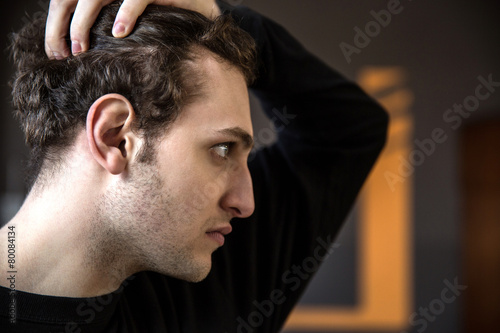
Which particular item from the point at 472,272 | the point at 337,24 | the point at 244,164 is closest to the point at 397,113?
the point at 337,24

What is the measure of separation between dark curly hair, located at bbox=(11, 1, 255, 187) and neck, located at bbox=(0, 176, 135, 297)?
0.29 ft

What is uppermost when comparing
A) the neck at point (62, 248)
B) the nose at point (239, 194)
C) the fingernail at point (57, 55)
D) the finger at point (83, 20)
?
the finger at point (83, 20)

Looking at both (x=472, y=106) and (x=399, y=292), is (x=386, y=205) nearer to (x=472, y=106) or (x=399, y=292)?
(x=399, y=292)

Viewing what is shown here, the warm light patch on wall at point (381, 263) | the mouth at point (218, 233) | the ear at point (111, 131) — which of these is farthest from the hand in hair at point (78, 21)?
the warm light patch on wall at point (381, 263)

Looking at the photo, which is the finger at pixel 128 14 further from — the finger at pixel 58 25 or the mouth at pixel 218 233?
the mouth at pixel 218 233

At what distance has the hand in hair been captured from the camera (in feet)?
2.83

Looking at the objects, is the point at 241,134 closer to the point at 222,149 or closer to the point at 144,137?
the point at 222,149

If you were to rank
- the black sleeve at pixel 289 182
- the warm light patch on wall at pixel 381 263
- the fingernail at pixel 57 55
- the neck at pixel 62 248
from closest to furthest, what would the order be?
the neck at pixel 62 248 → the fingernail at pixel 57 55 → the black sleeve at pixel 289 182 → the warm light patch on wall at pixel 381 263

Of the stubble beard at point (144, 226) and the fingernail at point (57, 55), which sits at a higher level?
the fingernail at point (57, 55)

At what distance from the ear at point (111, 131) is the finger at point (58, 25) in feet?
0.46

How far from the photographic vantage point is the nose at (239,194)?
37.6 inches

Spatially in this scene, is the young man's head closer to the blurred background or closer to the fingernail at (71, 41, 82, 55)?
the fingernail at (71, 41, 82, 55)

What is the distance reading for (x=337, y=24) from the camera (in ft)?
13.7

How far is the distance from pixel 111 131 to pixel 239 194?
0.27 meters
